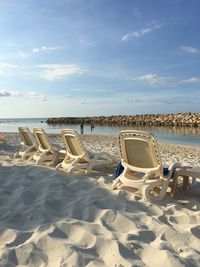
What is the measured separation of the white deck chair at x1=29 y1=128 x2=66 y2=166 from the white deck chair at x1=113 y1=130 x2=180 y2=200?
295 centimetres

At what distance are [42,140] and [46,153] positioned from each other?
0.39 m

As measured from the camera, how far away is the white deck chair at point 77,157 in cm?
708

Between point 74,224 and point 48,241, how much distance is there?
50 cm

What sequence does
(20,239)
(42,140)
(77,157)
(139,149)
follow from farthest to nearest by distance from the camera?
(42,140)
(77,157)
(139,149)
(20,239)

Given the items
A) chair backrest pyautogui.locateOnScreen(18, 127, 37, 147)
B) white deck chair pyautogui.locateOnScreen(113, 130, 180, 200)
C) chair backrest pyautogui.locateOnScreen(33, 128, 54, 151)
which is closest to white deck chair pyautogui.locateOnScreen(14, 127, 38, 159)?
chair backrest pyautogui.locateOnScreen(18, 127, 37, 147)

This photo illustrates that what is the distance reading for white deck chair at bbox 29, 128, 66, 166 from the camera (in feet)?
27.6

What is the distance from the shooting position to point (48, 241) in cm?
353

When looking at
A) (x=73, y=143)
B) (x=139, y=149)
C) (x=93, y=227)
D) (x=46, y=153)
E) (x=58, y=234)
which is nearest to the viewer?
(x=58, y=234)

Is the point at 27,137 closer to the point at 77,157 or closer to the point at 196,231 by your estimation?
the point at 77,157

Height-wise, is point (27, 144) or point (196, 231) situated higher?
point (27, 144)

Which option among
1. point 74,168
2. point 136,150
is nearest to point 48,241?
point 136,150

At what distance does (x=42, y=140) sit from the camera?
8.83m

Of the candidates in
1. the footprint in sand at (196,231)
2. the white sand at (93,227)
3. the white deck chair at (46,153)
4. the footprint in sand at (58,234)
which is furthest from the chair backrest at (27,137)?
the footprint in sand at (196,231)

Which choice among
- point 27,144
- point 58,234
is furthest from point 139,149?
point 27,144
